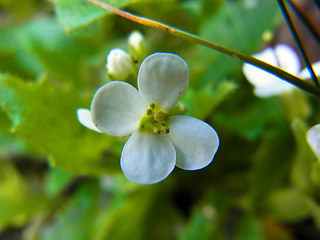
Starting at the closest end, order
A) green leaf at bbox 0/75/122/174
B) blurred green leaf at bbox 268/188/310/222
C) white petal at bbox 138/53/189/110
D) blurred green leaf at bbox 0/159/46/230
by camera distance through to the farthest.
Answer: white petal at bbox 138/53/189/110
green leaf at bbox 0/75/122/174
blurred green leaf at bbox 268/188/310/222
blurred green leaf at bbox 0/159/46/230

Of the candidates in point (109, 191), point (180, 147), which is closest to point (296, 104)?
point (180, 147)

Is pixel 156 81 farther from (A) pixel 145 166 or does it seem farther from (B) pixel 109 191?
(B) pixel 109 191

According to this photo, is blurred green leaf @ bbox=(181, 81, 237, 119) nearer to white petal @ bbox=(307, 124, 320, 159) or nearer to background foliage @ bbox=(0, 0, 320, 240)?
background foliage @ bbox=(0, 0, 320, 240)

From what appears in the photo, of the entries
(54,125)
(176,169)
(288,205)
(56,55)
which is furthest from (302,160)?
(56,55)

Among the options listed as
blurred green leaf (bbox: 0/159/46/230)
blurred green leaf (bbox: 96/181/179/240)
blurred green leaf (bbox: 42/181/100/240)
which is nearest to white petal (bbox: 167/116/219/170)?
blurred green leaf (bbox: 96/181/179/240)

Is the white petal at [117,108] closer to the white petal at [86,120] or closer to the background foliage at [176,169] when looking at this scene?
the white petal at [86,120]

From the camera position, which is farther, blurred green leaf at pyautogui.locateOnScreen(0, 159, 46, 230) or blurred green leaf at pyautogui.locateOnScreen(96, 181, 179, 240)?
blurred green leaf at pyautogui.locateOnScreen(0, 159, 46, 230)
